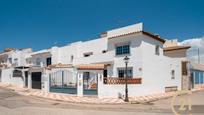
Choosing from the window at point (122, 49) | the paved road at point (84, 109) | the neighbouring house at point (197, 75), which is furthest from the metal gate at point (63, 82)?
the neighbouring house at point (197, 75)

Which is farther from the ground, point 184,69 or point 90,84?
point 184,69

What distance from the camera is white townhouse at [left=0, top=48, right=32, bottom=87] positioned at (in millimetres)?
28047

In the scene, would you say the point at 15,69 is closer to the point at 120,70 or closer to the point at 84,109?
the point at 120,70

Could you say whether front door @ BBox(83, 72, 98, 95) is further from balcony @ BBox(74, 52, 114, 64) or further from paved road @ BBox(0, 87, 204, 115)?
balcony @ BBox(74, 52, 114, 64)

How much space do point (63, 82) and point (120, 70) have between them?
6.56 m

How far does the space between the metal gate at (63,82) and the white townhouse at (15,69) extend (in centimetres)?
875

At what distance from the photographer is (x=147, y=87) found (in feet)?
66.8

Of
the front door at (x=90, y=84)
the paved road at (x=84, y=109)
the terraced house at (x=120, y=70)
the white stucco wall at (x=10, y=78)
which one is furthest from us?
the white stucco wall at (x=10, y=78)

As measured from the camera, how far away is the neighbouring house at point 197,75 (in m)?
30.4

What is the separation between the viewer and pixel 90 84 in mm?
18672

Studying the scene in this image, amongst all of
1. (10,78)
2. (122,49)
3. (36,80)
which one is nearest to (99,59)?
(122,49)

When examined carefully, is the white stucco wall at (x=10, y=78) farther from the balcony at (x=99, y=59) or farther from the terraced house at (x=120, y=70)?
the balcony at (x=99, y=59)

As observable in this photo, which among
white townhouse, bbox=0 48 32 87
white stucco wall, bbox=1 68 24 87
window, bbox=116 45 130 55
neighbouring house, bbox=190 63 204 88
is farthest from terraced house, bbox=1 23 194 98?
neighbouring house, bbox=190 63 204 88

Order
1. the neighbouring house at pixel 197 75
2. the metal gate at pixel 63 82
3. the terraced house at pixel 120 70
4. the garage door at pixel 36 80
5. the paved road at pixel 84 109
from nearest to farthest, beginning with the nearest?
the paved road at pixel 84 109 < the terraced house at pixel 120 70 < the metal gate at pixel 63 82 < the garage door at pixel 36 80 < the neighbouring house at pixel 197 75
